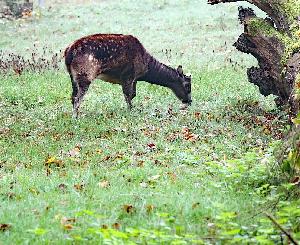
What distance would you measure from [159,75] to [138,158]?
6294mm

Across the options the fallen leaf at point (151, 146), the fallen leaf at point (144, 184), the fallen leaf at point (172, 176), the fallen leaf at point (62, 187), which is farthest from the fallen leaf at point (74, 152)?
the fallen leaf at point (144, 184)

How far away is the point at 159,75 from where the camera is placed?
1627cm

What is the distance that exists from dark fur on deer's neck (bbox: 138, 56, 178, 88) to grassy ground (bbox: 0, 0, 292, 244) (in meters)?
0.44

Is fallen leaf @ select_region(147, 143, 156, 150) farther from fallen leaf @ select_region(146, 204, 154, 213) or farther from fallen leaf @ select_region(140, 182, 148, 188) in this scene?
fallen leaf @ select_region(146, 204, 154, 213)

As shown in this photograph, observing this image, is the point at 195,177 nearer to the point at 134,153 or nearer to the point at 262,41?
the point at 134,153

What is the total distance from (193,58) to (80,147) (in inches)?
454

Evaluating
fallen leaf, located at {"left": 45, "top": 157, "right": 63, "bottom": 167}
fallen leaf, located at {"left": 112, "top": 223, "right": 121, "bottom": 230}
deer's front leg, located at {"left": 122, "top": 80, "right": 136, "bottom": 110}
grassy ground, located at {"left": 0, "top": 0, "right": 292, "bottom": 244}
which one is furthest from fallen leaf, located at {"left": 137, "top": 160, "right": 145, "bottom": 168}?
deer's front leg, located at {"left": 122, "top": 80, "right": 136, "bottom": 110}

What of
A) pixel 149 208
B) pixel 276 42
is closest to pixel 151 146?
pixel 276 42

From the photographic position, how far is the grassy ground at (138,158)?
6.20 meters

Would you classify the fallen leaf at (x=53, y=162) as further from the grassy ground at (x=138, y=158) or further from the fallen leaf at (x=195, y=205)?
the fallen leaf at (x=195, y=205)

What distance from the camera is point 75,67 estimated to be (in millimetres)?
14094

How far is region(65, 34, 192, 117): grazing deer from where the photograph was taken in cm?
1409

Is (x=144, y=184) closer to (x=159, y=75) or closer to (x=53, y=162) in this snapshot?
(x=53, y=162)

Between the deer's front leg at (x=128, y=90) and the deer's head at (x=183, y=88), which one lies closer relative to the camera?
the deer's front leg at (x=128, y=90)
